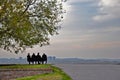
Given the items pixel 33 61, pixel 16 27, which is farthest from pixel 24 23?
pixel 33 61

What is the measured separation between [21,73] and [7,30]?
10.7 m

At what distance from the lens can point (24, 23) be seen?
67125mm

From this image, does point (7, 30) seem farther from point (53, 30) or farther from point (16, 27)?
point (53, 30)

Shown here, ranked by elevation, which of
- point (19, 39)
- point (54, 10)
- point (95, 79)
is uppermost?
point (54, 10)

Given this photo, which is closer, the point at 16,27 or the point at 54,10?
the point at 16,27

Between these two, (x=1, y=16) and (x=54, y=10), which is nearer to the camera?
(x=1, y=16)

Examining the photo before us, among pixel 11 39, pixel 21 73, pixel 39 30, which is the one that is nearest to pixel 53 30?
pixel 39 30

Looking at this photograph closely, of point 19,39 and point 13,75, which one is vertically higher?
point 19,39

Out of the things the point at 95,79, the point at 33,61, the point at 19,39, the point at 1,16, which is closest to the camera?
the point at 95,79

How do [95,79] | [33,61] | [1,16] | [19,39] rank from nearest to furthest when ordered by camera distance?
1. [95,79]
2. [1,16]
3. [19,39]
4. [33,61]

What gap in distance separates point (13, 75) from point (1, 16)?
10631 millimetres

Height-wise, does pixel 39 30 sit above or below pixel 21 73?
above

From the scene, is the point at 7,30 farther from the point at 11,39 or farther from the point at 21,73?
the point at 21,73

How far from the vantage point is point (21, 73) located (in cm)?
6147
